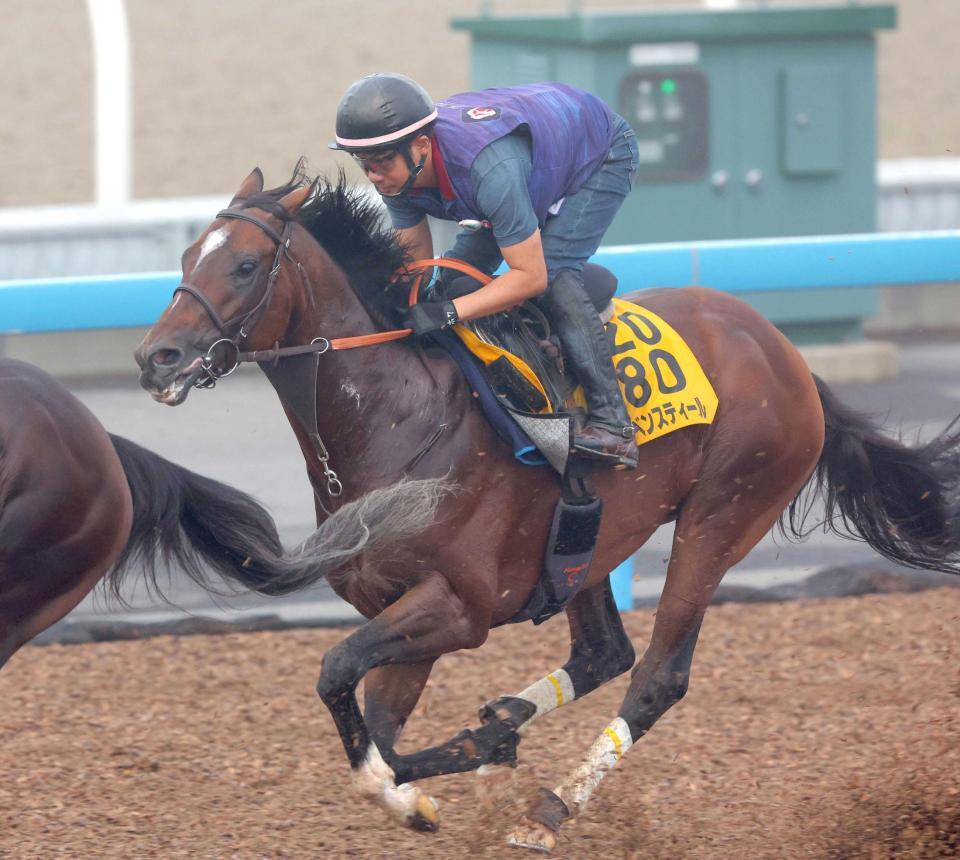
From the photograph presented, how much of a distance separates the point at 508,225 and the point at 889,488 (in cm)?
170

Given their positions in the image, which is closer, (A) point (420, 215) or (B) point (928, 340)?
(A) point (420, 215)

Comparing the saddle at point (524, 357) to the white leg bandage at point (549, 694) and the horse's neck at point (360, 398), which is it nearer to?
the horse's neck at point (360, 398)

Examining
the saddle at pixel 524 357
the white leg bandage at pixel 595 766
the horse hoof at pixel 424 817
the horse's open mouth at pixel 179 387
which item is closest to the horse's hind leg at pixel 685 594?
the white leg bandage at pixel 595 766

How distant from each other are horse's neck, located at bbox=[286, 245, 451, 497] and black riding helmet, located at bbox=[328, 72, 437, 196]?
0.97 feet

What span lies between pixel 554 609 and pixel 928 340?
7.69 ft

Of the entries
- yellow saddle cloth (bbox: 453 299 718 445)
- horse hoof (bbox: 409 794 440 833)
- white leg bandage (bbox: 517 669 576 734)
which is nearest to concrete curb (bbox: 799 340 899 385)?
yellow saddle cloth (bbox: 453 299 718 445)

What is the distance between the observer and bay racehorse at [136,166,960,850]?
11.5 ft

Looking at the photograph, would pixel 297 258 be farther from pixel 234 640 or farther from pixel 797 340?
pixel 797 340

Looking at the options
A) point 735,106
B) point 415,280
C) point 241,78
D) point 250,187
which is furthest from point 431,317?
point 241,78

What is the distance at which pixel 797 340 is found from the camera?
7.30 metres

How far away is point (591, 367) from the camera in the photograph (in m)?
3.84

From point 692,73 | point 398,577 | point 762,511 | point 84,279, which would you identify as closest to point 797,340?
point 692,73

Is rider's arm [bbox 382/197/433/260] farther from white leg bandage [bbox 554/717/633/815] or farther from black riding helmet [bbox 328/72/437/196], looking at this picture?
white leg bandage [bbox 554/717/633/815]

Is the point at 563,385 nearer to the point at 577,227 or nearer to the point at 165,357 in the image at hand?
the point at 577,227
